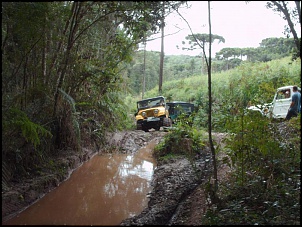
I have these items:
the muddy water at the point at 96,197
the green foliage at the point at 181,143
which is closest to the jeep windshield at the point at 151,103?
the green foliage at the point at 181,143

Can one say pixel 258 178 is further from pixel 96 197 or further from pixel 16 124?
pixel 16 124

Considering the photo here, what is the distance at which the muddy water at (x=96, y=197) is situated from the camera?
200 inches

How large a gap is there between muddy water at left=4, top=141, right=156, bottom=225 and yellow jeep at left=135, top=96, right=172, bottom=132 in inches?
182

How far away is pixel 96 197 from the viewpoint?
6262 millimetres

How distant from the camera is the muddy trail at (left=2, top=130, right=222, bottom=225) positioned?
16.0 ft

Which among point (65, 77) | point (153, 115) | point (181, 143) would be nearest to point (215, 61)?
point (153, 115)

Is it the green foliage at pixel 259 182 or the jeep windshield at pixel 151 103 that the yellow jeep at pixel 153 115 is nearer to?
the jeep windshield at pixel 151 103

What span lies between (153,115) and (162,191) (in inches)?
322

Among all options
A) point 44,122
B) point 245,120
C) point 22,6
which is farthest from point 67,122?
point 245,120

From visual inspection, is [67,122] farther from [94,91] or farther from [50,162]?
[94,91]

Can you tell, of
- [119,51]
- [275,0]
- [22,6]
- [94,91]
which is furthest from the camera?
[94,91]

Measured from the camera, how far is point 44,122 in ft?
24.3

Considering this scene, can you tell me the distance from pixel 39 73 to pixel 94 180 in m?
3.19

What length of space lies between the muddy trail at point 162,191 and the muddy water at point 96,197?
0.18m
